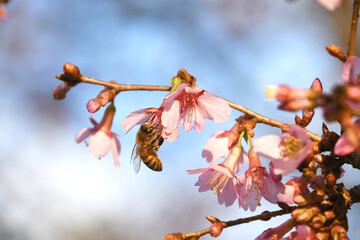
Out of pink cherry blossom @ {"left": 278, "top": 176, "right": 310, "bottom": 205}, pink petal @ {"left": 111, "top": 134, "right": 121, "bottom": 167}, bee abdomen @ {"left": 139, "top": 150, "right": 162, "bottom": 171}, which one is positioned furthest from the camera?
bee abdomen @ {"left": 139, "top": 150, "right": 162, "bottom": 171}

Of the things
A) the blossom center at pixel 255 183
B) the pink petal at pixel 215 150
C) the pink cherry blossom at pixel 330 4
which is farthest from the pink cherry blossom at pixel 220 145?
the pink cherry blossom at pixel 330 4

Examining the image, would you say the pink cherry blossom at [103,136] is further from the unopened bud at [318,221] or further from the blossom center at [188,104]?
the unopened bud at [318,221]

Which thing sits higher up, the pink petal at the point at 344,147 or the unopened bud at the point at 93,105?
the unopened bud at the point at 93,105

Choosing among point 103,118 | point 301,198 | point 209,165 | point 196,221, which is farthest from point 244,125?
point 196,221

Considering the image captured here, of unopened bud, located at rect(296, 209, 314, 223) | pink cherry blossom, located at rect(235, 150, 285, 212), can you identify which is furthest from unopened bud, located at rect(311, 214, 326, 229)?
pink cherry blossom, located at rect(235, 150, 285, 212)

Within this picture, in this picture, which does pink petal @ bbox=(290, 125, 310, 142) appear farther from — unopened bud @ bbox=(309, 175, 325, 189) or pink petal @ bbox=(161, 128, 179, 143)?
pink petal @ bbox=(161, 128, 179, 143)

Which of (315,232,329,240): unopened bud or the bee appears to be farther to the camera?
the bee
